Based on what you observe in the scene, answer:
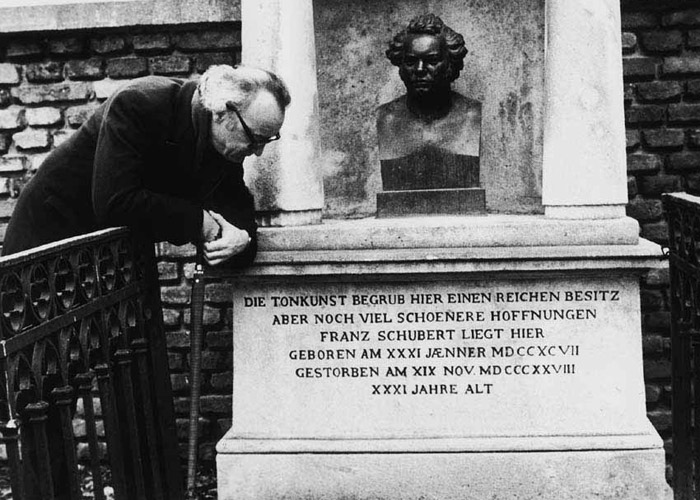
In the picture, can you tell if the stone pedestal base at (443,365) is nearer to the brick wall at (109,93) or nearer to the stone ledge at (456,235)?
the stone ledge at (456,235)

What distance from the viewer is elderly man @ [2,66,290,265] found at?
3510 mm

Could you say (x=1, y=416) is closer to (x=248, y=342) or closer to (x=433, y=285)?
(x=248, y=342)

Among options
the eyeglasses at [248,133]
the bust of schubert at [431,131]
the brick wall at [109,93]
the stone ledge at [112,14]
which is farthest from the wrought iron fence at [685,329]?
the stone ledge at [112,14]

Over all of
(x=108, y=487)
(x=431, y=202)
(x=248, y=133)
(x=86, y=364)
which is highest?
(x=248, y=133)

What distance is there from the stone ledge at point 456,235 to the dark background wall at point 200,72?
5.52ft

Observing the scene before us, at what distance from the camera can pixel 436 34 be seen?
14.6 ft

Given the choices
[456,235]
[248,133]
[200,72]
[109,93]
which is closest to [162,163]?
[248,133]

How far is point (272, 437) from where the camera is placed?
13.7 feet

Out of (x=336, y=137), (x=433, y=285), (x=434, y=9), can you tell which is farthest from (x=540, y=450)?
(x=434, y=9)

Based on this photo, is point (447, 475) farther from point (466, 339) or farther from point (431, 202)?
point (431, 202)

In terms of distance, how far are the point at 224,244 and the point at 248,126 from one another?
504mm

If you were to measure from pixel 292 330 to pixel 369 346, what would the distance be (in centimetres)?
34

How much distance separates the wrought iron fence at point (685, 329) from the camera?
3592 mm

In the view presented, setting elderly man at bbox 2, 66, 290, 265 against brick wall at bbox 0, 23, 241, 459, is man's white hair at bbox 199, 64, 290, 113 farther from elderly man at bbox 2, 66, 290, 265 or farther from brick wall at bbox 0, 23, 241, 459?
brick wall at bbox 0, 23, 241, 459
